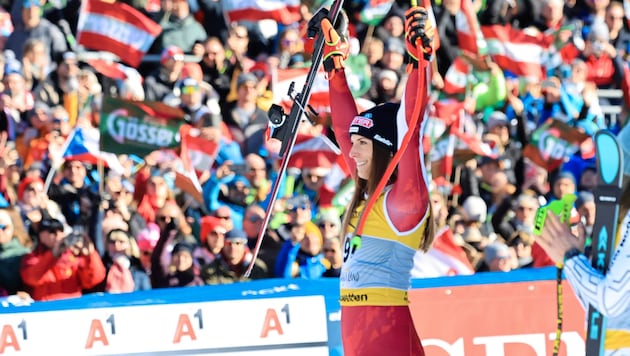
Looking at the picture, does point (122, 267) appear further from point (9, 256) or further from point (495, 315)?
point (495, 315)

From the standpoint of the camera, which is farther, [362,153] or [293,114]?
[293,114]

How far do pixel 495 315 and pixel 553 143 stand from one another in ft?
14.6

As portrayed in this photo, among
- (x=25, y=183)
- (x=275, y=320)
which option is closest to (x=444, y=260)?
(x=275, y=320)

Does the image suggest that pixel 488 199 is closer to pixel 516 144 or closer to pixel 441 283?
pixel 516 144

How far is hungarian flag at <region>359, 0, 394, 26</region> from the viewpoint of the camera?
11125 mm

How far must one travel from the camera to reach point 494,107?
35.9 ft

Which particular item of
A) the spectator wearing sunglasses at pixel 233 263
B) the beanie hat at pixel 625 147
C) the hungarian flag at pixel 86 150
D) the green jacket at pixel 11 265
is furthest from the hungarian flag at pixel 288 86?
the beanie hat at pixel 625 147

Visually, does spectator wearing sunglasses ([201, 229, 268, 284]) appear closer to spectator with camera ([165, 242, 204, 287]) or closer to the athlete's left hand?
spectator with camera ([165, 242, 204, 287])

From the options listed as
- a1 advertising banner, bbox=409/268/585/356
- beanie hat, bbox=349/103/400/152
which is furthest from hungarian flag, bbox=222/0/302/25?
beanie hat, bbox=349/103/400/152

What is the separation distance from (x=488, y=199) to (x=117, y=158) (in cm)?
306

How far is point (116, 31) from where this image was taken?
34.5 ft

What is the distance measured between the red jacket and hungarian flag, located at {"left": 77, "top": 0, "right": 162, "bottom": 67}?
10.2ft

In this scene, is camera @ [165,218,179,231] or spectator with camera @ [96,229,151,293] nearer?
spectator with camera @ [96,229,151,293]

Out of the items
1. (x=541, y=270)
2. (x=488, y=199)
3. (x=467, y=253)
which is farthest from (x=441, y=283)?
(x=488, y=199)
